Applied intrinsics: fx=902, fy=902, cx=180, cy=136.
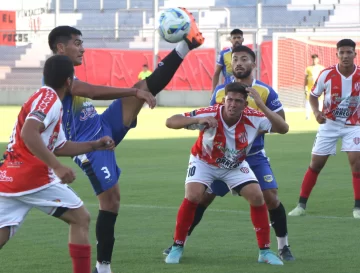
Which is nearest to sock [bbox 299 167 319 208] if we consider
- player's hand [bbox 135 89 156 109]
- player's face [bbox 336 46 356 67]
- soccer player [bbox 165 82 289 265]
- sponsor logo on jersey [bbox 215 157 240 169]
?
player's face [bbox 336 46 356 67]

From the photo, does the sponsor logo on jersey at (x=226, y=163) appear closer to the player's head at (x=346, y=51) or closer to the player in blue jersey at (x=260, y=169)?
the player in blue jersey at (x=260, y=169)

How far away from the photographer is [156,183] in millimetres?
13953

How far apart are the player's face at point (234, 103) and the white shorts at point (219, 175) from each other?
0.50 meters

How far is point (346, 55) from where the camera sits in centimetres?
1091

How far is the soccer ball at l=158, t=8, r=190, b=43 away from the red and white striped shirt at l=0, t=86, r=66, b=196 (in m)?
1.65

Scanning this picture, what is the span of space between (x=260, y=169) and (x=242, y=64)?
0.98 metres

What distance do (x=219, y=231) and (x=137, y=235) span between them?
88 centimetres

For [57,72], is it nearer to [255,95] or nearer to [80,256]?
[80,256]

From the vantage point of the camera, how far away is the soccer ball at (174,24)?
7312 millimetres

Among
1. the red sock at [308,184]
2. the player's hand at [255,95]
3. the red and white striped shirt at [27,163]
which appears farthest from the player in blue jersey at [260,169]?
the red sock at [308,184]

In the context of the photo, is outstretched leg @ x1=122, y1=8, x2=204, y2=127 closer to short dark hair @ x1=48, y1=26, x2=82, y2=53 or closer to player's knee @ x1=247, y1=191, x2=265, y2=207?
short dark hair @ x1=48, y1=26, x2=82, y2=53

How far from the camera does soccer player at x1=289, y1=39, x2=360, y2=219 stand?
11008 mm

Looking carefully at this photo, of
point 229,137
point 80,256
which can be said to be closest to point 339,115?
point 229,137

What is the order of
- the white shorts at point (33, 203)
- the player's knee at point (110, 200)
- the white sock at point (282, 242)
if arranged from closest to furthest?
1. the white shorts at point (33, 203)
2. the player's knee at point (110, 200)
3. the white sock at point (282, 242)
